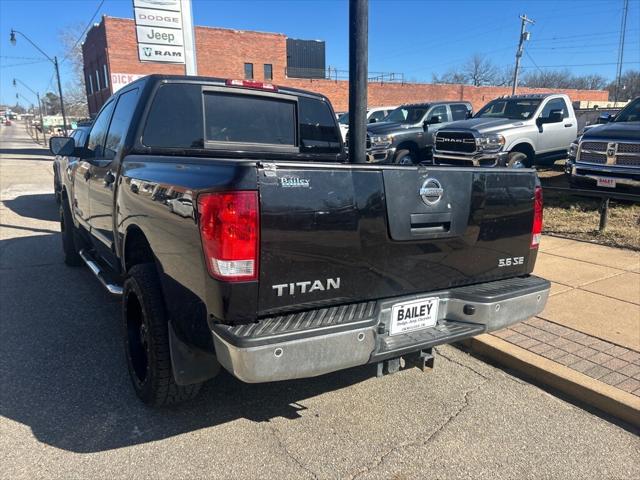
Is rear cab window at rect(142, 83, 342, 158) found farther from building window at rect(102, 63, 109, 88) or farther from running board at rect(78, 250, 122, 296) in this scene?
building window at rect(102, 63, 109, 88)

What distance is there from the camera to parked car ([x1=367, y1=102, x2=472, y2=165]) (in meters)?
11.8

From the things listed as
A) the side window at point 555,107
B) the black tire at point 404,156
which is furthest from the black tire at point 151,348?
the side window at point 555,107

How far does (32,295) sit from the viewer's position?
5.29 metres

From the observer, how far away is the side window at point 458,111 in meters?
13.3

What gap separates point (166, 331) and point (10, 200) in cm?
1191

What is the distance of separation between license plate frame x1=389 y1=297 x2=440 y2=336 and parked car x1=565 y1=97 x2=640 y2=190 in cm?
663

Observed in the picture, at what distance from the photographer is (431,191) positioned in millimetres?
2650

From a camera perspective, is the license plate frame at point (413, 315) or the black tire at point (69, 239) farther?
the black tire at point (69, 239)

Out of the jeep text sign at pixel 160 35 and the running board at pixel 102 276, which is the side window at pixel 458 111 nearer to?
the jeep text sign at pixel 160 35

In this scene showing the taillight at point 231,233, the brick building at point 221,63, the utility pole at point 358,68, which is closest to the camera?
the taillight at point 231,233

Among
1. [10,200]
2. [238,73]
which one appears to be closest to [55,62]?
[238,73]

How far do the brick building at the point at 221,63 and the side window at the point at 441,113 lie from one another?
21966 millimetres

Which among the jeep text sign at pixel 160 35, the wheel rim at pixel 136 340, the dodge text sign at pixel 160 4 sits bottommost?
the wheel rim at pixel 136 340

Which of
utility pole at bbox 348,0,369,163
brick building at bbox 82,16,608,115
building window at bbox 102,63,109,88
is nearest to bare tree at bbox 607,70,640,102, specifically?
brick building at bbox 82,16,608,115
